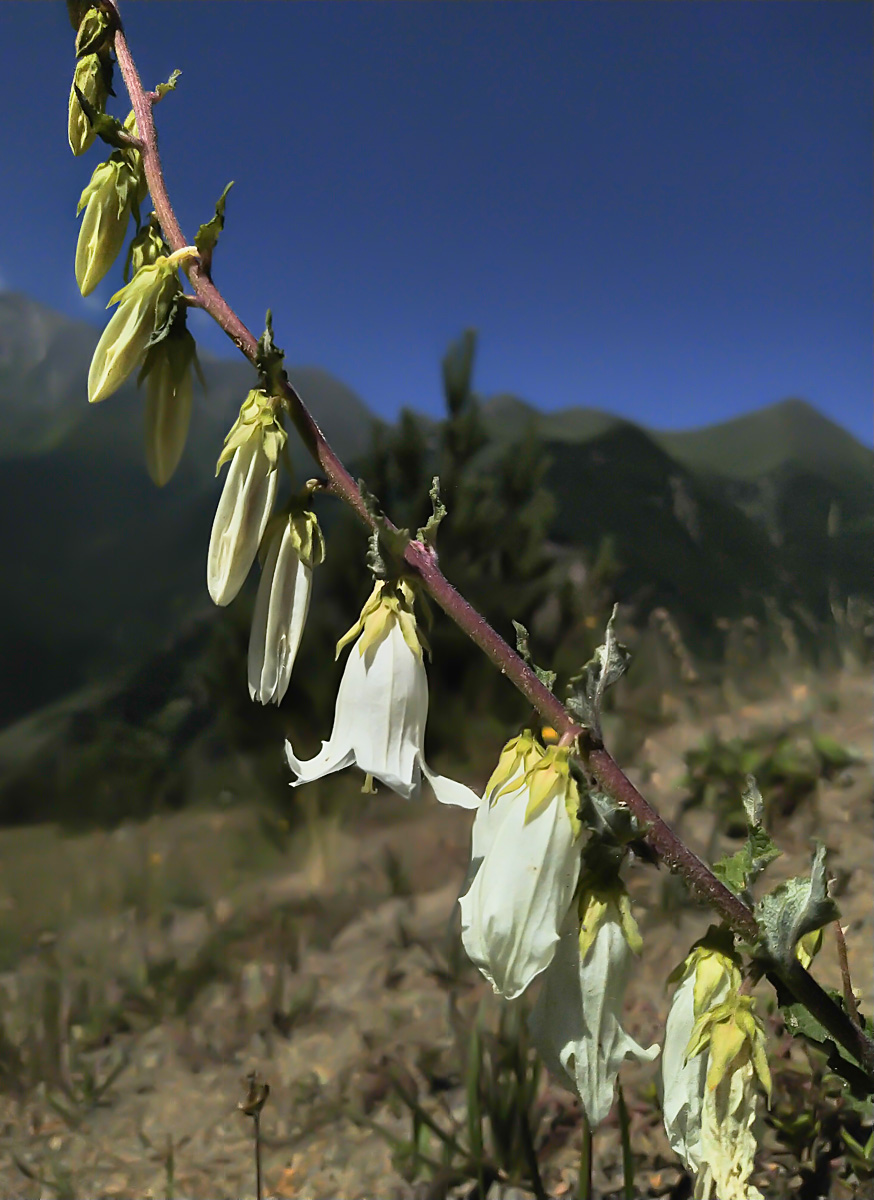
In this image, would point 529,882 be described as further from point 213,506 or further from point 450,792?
point 213,506

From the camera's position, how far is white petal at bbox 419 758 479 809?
1.82 ft

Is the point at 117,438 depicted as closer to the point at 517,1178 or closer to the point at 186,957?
the point at 186,957

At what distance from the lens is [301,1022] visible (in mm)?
1612

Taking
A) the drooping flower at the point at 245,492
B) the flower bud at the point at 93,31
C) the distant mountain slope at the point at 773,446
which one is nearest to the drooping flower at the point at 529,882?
the drooping flower at the point at 245,492

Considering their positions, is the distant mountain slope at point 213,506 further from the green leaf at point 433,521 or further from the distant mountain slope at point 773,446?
the green leaf at point 433,521

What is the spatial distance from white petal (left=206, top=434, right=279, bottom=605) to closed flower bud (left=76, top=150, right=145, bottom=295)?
0.69 feet

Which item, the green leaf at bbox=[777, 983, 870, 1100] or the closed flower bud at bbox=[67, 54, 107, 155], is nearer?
the green leaf at bbox=[777, 983, 870, 1100]

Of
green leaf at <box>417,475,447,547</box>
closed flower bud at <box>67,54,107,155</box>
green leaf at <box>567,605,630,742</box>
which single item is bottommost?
green leaf at <box>567,605,630,742</box>

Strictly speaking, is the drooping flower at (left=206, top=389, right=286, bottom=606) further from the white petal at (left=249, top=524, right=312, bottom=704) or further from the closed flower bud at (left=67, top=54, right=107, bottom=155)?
the closed flower bud at (left=67, top=54, right=107, bottom=155)

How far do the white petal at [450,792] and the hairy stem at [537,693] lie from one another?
3.4 inches

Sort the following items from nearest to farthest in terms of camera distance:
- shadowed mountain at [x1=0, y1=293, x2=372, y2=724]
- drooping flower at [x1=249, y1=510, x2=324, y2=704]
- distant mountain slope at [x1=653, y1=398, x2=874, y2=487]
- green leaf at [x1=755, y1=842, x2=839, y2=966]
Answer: green leaf at [x1=755, y1=842, x2=839, y2=966], drooping flower at [x1=249, y1=510, x2=324, y2=704], shadowed mountain at [x1=0, y1=293, x2=372, y2=724], distant mountain slope at [x1=653, y1=398, x2=874, y2=487]

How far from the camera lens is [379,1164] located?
1.26 metres

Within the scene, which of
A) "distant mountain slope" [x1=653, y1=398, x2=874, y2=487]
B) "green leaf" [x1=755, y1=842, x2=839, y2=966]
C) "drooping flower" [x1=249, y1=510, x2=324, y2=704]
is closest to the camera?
"green leaf" [x1=755, y1=842, x2=839, y2=966]

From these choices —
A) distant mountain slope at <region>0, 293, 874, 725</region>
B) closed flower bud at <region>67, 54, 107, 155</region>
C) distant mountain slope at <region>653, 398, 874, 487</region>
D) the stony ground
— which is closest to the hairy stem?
closed flower bud at <region>67, 54, 107, 155</region>
